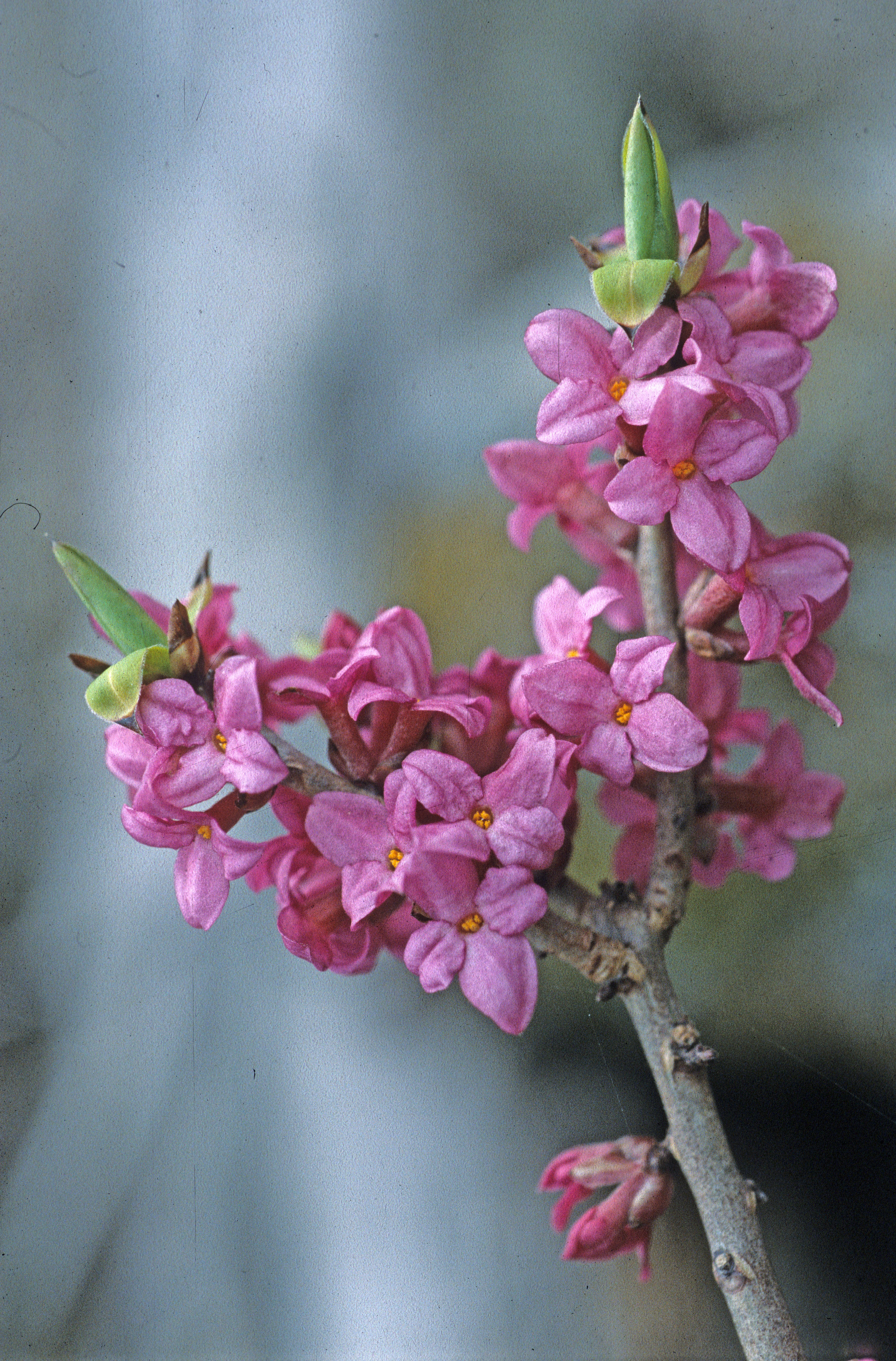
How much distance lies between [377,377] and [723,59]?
0.26 meters

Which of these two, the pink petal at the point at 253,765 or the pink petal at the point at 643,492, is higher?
the pink petal at the point at 643,492

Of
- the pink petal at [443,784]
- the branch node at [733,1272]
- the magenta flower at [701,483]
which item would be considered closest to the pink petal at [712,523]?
the magenta flower at [701,483]

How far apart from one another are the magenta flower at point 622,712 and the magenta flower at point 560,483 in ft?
0.43

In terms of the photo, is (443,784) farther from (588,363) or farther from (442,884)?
(588,363)

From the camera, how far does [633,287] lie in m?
0.36

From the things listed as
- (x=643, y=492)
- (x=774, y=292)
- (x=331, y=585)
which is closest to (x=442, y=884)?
(x=643, y=492)

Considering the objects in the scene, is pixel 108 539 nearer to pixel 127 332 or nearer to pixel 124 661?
pixel 127 332

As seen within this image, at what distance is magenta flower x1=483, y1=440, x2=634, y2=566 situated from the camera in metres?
0.49

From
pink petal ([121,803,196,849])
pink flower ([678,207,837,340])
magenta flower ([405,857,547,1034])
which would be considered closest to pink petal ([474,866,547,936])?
magenta flower ([405,857,547,1034])

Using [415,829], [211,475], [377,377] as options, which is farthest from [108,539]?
[415,829]

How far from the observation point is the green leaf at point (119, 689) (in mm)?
347

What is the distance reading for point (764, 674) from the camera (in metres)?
0.74

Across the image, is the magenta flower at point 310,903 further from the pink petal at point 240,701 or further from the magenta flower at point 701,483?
the magenta flower at point 701,483

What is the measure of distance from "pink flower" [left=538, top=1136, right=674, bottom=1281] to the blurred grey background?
0.11 metres
